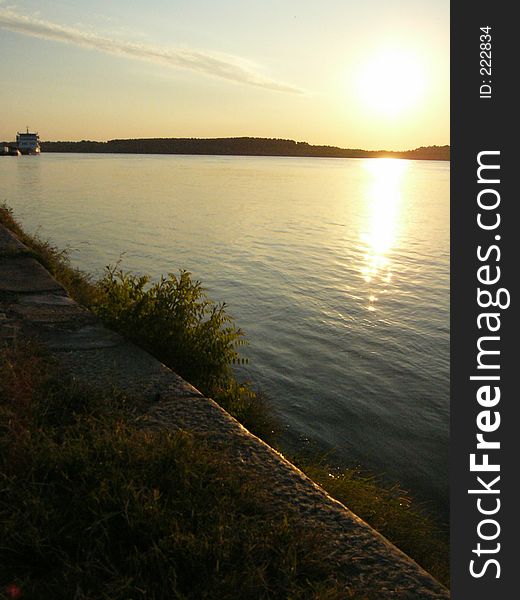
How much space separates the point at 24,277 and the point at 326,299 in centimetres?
801

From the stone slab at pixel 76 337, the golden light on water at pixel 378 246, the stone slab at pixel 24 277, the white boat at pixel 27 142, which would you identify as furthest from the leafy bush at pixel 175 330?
the white boat at pixel 27 142

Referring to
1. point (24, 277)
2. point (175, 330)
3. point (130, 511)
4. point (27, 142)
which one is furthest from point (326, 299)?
point (27, 142)

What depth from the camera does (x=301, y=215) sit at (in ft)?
109

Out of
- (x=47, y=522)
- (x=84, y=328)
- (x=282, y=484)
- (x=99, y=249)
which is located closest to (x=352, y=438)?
(x=84, y=328)

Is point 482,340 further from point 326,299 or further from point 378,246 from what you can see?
point 378,246

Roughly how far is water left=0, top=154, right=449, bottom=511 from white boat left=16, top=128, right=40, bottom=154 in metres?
107

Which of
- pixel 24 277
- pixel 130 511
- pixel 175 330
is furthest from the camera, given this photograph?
pixel 24 277

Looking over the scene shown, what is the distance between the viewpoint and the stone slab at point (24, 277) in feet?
23.4

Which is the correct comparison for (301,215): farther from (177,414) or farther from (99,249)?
(177,414)

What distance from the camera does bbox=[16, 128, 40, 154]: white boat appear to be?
129825 mm

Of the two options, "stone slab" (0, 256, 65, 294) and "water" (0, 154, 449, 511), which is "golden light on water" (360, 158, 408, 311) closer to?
"water" (0, 154, 449, 511)

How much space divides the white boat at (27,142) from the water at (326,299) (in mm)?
107202

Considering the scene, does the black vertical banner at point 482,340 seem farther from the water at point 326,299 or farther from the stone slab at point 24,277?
the stone slab at point 24,277

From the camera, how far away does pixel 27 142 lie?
Result: 130000mm
